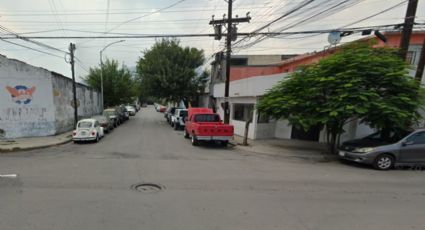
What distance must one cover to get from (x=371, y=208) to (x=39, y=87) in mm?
17802

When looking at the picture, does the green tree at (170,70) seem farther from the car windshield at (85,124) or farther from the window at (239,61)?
the car windshield at (85,124)

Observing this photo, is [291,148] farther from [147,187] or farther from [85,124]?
[85,124]

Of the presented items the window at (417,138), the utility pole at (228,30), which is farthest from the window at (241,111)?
the window at (417,138)

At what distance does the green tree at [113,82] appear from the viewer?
30144 millimetres

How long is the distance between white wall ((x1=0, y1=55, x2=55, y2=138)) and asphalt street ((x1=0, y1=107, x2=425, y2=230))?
260 inches

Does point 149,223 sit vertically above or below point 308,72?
below

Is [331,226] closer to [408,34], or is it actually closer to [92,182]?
[92,182]

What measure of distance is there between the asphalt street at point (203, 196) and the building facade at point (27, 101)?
260 inches

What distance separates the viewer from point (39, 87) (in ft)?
48.8

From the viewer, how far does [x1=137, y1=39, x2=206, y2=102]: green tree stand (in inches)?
942

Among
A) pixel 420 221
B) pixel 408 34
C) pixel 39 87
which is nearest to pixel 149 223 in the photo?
pixel 420 221

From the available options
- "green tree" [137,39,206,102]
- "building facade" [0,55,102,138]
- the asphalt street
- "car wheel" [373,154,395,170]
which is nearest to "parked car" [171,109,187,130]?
"green tree" [137,39,206,102]

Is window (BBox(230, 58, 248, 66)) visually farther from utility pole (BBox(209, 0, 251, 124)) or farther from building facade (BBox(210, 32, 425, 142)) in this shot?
utility pole (BBox(209, 0, 251, 124))

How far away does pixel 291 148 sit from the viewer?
12586mm
